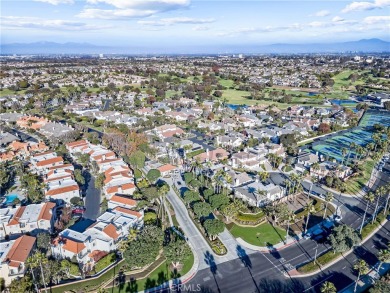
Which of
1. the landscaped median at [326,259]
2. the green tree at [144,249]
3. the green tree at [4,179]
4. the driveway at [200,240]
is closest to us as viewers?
the green tree at [144,249]

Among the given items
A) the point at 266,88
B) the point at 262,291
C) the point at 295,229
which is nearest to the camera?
the point at 262,291

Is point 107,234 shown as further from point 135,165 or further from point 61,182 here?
point 135,165

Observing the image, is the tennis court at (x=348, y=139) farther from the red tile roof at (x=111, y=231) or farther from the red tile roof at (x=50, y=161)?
the red tile roof at (x=50, y=161)

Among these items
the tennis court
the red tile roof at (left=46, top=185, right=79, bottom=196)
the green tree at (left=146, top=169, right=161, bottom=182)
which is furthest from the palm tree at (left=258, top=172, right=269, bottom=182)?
the red tile roof at (left=46, top=185, right=79, bottom=196)

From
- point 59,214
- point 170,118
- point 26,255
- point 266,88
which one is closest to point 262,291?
point 26,255

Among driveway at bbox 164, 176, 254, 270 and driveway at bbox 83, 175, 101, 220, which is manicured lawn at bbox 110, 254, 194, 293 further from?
driveway at bbox 83, 175, 101, 220

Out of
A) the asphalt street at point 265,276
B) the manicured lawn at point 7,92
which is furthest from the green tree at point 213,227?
the manicured lawn at point 7,92

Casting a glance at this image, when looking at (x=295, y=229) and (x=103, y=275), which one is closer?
(x=103, y=275)
